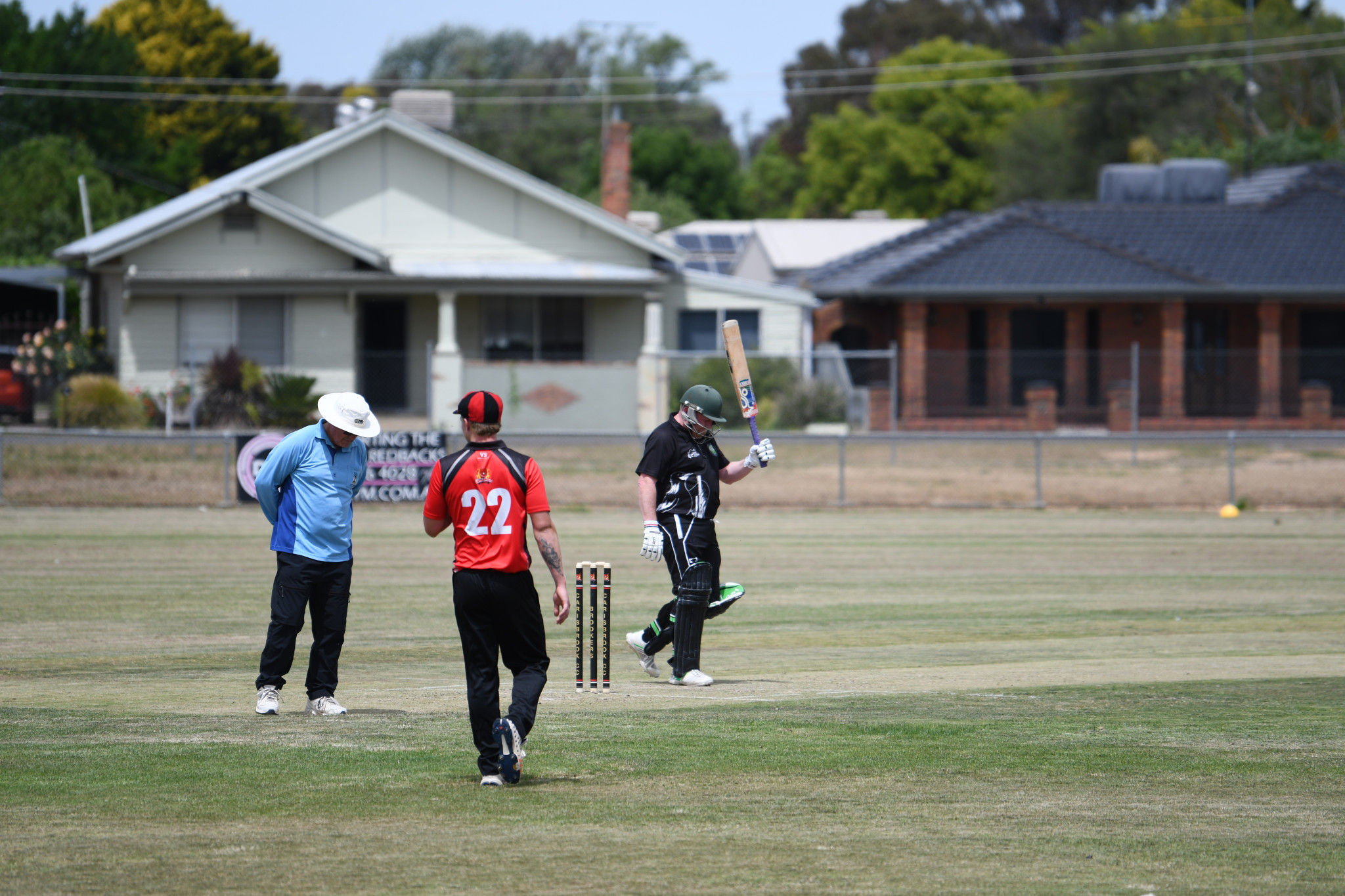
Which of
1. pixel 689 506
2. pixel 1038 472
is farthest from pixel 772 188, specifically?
pixel 689 506

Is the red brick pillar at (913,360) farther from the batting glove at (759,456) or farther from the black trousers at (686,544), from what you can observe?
the black trousers at (686,544)

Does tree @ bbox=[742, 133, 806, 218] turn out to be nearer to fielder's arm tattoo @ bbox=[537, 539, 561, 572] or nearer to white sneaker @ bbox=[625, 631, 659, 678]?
white sneaker @ bbox=[625, 631, 659, 678]

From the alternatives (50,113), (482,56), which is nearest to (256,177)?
(50,113)

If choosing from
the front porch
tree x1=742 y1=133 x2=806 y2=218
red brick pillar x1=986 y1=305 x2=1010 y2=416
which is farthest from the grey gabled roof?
tree x1=742 y1=133 x2=806 y2=218

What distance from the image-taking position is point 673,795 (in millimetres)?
7309

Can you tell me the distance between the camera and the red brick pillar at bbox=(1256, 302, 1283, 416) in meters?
39.6

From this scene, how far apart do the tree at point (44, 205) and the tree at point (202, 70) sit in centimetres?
1677

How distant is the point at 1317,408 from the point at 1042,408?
7.18 meters

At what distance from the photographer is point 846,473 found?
30.5m

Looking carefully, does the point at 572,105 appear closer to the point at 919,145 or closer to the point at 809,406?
the point at 919,145

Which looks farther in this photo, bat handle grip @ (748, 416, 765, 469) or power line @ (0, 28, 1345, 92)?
power line @ (0, 28, 1345, 92)

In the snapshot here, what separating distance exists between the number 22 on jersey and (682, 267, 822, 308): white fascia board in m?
32.4

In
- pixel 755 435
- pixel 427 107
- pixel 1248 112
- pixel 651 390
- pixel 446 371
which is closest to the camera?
pixel 755 435

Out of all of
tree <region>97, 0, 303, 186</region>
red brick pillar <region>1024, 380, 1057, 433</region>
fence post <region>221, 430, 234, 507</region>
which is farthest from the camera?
tree <region>97, 0, 303, 186</region>
